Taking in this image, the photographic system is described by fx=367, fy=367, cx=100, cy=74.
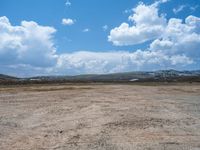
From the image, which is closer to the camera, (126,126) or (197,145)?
(197,145)

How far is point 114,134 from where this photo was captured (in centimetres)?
1444

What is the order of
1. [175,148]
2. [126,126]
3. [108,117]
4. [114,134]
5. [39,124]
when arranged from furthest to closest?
[108,117]
[39,124]
[126,126]
[114,134]
[175,148]

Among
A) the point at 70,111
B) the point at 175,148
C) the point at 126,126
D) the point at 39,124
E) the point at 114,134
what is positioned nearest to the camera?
the point at 175,148

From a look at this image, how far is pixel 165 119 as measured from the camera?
18.7m

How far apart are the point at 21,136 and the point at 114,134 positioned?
368 centimetres

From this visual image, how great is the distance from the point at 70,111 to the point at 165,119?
6.55 m

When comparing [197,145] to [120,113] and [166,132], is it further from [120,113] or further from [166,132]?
[120,113]

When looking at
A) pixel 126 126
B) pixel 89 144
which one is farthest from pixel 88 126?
pixel 89 144

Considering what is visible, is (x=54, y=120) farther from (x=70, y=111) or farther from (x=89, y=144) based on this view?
(x=89, y=144)

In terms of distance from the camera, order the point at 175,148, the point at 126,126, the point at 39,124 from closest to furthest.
A: the point at 175,148
the point at 126,126
the point at 39,124

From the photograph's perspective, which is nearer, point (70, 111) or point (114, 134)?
point (114, 134)

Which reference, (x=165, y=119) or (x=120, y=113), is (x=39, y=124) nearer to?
(x=120, y=113)

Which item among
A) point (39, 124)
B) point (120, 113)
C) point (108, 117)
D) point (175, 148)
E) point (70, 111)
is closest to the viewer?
point (175, 148)

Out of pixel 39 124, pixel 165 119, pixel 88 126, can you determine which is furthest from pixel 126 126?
pixel 39 124
